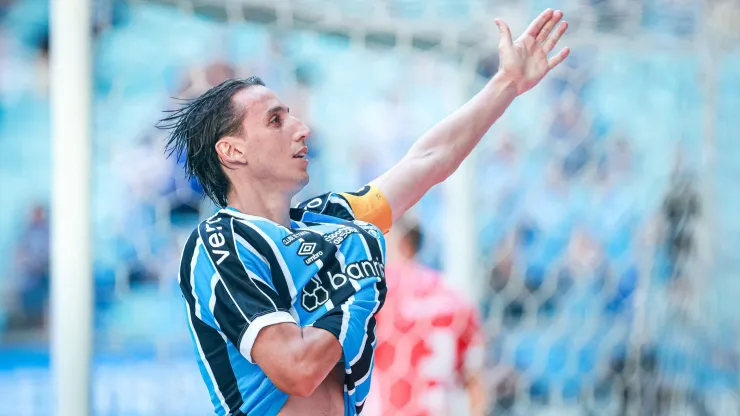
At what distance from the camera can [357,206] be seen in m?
1.78

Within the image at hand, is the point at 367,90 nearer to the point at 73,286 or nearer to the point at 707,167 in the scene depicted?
the point at 707,167

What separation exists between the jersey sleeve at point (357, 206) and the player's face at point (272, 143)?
16 centimetres

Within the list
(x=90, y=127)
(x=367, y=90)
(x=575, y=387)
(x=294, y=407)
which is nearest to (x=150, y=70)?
(x=367, y=90)

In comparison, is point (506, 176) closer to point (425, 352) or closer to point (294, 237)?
point (425, 352)

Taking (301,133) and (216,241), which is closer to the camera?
(216,241)

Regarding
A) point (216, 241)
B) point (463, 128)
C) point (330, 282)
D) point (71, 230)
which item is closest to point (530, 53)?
point (463, 128)

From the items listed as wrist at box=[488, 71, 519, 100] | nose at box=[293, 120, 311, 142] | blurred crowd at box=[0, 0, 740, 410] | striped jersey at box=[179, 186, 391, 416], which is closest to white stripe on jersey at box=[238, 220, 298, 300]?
striped jersey at box=[179, 186, 391, 416]

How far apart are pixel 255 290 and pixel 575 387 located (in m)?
3.85

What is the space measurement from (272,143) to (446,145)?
49cm

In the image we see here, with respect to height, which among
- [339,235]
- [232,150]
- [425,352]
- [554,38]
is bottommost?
[425,352]

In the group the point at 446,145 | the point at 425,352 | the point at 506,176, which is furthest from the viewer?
the point at 506,176

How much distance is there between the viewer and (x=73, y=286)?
90.4 inches

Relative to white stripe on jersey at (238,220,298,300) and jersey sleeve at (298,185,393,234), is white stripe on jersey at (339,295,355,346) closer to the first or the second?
white stripe on jersey at (238,220,298,300)

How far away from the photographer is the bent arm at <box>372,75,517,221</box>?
190 centimetres
